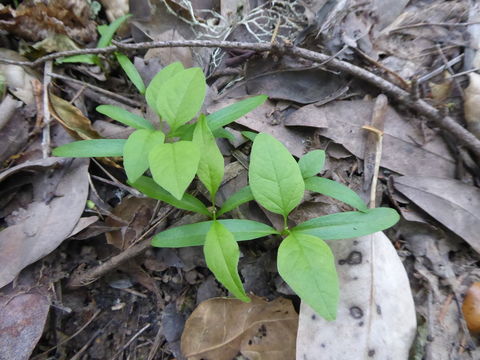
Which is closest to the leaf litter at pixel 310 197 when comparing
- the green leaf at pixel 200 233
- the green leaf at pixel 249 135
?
the green leaf at pixel 249 135

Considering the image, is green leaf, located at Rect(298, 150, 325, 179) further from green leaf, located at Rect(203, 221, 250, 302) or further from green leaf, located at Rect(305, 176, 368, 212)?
green leaf, located at Rect(203, 221, 250, 302)

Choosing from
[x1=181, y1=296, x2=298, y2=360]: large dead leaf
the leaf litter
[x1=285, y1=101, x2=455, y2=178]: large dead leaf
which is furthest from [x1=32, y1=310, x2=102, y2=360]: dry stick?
[x1=285, y1=101, x2=455, y2=178]: large dead leaf

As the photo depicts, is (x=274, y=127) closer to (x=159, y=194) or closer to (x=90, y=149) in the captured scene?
(x=159, y=194)

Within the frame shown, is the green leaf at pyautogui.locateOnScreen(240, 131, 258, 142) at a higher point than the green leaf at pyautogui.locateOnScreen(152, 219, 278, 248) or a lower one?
higher

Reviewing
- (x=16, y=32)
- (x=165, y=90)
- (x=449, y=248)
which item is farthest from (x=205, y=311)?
(x=16, y=32)

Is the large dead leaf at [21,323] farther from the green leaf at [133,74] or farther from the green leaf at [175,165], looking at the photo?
the green leaf at [133,74]
